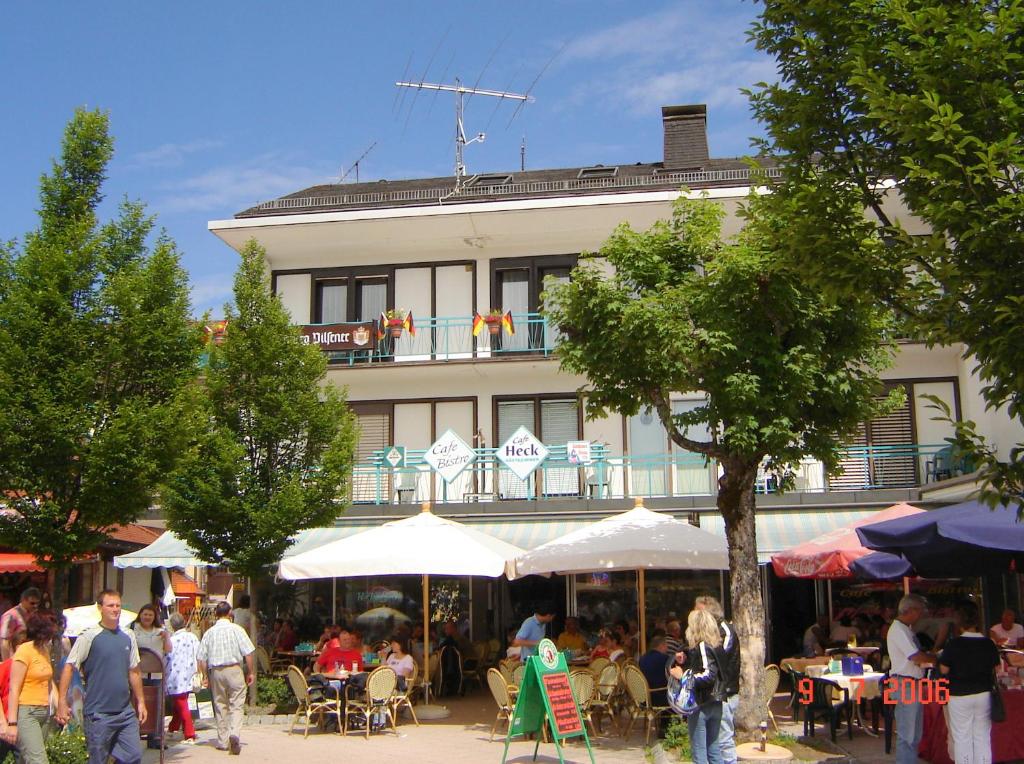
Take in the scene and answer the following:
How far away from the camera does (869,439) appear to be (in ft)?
73.9

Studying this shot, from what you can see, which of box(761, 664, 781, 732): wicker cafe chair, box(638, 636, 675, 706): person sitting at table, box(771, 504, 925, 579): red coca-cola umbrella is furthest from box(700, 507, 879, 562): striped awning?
box(638, 636, 675, 706): person sitting at table

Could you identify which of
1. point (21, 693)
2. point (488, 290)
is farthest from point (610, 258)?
point (488, 290)

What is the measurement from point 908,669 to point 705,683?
220 cm

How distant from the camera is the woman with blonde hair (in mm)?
9031

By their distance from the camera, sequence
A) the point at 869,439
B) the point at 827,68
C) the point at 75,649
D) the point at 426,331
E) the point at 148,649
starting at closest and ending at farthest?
the point at 827,68, the point at 75,649, the point at 148,649, the point at 869,439, the point at 426,331

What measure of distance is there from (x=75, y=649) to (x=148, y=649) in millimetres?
2170

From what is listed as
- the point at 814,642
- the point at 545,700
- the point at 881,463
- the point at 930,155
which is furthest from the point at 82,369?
the point at 881,463

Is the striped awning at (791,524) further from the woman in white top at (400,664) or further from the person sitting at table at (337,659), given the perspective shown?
the person sitting at table at (337,659)

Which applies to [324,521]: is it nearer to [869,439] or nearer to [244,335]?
[244,335]

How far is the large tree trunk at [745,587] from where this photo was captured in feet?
39.1

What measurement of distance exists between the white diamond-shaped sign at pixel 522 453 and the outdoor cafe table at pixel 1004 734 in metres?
11.2

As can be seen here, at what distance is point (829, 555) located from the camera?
1450cm

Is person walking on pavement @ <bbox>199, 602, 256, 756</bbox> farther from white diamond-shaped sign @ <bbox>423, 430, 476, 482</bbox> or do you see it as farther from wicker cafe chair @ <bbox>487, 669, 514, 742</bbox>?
white diamond-shaped sign @ <bbox>423, 430, 476, 482</bbox>

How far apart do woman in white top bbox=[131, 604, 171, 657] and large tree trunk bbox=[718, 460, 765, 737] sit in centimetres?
638
